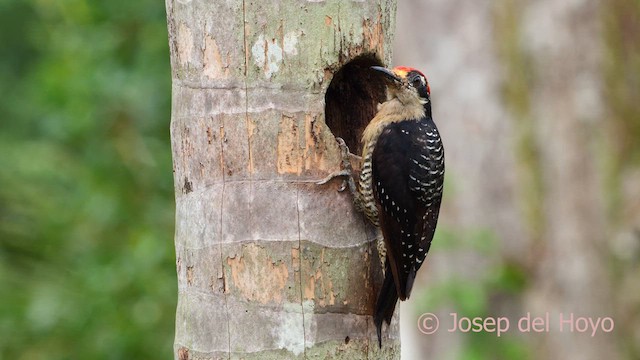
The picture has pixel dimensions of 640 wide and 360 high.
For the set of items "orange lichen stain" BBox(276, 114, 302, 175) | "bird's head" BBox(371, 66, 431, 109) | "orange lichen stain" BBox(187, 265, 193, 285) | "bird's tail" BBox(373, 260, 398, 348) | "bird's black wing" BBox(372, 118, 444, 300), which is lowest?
"bird's tail" BBox(373, 260, 398, 348)

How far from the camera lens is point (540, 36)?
741 cm

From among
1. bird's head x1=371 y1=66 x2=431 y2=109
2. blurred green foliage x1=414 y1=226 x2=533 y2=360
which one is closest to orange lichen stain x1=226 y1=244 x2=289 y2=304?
bird's head x1=371 y1=66 x2=431 y2=109

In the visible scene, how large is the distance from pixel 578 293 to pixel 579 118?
50.2 inches

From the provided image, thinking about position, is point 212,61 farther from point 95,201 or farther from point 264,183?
point 95,201

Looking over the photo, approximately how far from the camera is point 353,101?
4.64 meters

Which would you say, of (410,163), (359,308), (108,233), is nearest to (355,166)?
(410,163)

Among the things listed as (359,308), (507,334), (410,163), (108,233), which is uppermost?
(410,163)

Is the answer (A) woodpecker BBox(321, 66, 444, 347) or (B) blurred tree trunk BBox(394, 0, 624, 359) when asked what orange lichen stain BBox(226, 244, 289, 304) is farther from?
(B) blurred tree trunk BBox(394, 0, 624, 359)

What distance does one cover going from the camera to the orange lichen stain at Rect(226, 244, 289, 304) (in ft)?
12.4

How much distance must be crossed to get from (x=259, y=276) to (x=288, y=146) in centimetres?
50

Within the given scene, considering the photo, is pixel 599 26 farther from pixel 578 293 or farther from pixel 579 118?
pixel 578 293

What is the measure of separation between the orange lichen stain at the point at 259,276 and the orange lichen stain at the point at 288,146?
0.32m

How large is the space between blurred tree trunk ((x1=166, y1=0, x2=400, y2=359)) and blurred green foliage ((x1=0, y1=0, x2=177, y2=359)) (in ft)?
9.97

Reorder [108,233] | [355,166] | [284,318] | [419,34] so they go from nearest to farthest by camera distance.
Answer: [284,318] → [355,166] → [108,233] → [419,34]
